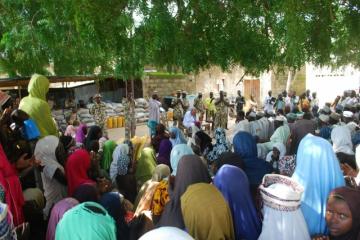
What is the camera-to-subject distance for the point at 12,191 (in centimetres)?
320

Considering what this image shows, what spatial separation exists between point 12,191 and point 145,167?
89.1 inches

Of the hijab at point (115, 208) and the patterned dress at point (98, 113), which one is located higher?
the patterned dress at point (98, 113)

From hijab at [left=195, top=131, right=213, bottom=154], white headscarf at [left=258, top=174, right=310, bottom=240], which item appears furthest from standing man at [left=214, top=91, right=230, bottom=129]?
white headscarf at [left=258, top=174, right=310, bottom=240]

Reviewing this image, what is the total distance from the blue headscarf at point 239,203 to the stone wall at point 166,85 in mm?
14793

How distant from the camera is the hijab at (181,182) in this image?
111 inches

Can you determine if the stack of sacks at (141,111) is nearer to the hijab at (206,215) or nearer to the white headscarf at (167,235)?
the hijab at (206,215)

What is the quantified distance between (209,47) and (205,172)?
1872 millimetres

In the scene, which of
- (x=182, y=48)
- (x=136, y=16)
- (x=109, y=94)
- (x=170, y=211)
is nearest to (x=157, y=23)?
(x=136, y=16)

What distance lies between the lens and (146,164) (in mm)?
5262

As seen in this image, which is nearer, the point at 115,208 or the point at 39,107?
the point at 115,208

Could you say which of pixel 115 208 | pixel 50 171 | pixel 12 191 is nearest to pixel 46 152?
pixel 50 171

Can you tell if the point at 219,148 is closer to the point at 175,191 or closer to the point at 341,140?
the point at 341,140

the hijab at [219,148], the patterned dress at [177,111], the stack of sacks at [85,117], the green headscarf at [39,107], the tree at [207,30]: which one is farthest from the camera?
the stack of sacks at [85,117]

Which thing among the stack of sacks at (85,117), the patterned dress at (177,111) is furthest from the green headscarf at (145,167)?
the stack of sacks at (85,117)
